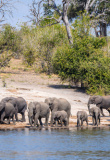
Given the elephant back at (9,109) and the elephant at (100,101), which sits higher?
the elephant back at (9,109)

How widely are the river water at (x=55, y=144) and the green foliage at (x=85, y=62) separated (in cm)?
1235

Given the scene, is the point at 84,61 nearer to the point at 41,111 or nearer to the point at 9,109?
the point at 41,111

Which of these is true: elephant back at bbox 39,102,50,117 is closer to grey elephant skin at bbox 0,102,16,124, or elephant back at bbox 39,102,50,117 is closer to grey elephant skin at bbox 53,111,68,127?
grey elephant skin at bbox 53,111,68,127

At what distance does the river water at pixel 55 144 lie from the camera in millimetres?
10859

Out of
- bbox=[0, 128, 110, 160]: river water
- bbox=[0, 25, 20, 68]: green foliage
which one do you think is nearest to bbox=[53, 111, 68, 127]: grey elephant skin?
bbox=[0, 128, 110, 160]: river water

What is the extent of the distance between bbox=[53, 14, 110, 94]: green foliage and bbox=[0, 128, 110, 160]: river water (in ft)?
40.5

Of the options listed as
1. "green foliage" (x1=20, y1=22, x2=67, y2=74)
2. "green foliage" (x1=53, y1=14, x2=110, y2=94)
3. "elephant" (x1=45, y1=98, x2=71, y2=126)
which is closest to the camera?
"elephant" (x1=45, y1=98, x2=71, y2=126)

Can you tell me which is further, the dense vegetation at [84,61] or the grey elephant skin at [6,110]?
the dense vegetation at [84,61]

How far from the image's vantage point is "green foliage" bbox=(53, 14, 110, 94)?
2792cm

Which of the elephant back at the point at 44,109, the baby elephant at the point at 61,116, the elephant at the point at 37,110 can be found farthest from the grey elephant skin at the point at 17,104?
the baby elephant at the point at 61,116

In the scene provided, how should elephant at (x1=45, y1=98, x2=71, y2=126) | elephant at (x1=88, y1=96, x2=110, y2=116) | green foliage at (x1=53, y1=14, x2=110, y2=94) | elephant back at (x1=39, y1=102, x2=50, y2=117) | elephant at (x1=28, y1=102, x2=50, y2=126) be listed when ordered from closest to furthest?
elephant at (x1=28, y1=102, x2=50, y2=126) → elephant back at (x1=39, y1=102, x2=50, y2=117) → elephant at (x1=45, y1=98, x2=71, y2=126) → elephant at (x1=88, y1=96, x2=110, y2=116) → green foliage at (x1=53, y1=14, x2=110, y2=94)

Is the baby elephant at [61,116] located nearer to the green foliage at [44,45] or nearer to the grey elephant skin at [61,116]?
the grey elephant skin at [61,116]

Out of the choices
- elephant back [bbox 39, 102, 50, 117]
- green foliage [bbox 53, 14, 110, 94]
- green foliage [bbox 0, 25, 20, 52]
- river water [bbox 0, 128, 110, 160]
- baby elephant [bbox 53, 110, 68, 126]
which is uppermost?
green foliage [bbox 0, 25, 20, 52]

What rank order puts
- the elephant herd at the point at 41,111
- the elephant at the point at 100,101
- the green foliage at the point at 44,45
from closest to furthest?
1. the elephant herd at the point at 41,111
2. the elephant at the point at 100,101
3. the green foliage at the point at 44,45
